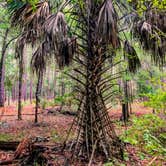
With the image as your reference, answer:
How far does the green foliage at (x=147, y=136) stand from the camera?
5.99 meters

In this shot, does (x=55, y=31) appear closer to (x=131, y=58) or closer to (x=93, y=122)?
(x=93, y=122)

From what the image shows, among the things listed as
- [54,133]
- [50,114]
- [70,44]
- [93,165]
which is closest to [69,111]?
[50,114]

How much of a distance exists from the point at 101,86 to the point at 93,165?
1.88m

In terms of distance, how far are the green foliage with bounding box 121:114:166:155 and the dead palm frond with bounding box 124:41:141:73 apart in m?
1.46

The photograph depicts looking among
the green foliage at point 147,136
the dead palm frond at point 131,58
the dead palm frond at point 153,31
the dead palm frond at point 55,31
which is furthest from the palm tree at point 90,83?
the dead palm frond at point 131,58

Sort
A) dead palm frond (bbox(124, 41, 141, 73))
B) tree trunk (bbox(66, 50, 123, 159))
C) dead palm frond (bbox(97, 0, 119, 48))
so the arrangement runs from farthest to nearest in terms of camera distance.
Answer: dead palm frond (bbox(124, 41, 141, 73)) < tree trunk (bbox(66, 50, 123, 159)) < dead palm frond (bbox(97, 0, 119, 48))

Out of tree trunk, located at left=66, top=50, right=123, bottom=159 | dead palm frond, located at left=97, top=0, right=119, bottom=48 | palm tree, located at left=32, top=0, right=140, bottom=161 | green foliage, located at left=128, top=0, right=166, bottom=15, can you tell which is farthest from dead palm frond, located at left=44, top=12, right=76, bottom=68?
green foliage, located at left=128, top=0, right=166, bottom=15

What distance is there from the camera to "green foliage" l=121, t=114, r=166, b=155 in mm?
5993

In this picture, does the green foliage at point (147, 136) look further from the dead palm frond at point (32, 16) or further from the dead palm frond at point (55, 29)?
the dead palm frond at point (32, 16)

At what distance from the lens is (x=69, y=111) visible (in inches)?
582

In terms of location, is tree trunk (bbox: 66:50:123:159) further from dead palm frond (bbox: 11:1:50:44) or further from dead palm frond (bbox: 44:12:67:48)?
dead palm frond (bbox: 11:1:50:44)

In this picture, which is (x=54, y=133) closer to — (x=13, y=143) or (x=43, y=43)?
(x=13, y=143)

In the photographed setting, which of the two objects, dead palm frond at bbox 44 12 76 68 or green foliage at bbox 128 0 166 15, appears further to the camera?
green foliage at bbox 128 0 166 15

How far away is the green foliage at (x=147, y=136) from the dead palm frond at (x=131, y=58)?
1458 millimetres
